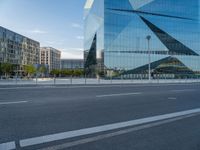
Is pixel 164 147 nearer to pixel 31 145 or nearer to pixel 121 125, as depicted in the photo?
pixel 121 125

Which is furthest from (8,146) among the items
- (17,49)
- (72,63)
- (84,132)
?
(72,63)

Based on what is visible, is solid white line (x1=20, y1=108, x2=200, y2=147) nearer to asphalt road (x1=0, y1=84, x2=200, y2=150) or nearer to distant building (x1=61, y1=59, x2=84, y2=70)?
asphalt road (x1=0, y1=84, x2=200, y2=150)

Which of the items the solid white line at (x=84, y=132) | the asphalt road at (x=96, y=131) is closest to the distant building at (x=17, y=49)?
the asphalt road at (x=96, y=131)

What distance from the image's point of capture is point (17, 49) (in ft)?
406

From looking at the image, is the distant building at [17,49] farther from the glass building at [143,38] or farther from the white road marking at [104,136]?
the white road marking at [104,136]

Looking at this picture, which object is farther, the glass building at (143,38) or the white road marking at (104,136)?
the glass building at (143,38)

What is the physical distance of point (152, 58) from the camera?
234ft

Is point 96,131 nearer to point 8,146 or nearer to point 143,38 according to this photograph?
point 8,146

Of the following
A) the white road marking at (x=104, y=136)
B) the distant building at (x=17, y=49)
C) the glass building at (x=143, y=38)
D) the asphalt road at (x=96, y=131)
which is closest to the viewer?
the white road marking at (x=104, y=136)

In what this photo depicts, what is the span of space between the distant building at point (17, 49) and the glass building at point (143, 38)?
48.9 metres

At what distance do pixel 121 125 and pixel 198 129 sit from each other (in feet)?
6.69

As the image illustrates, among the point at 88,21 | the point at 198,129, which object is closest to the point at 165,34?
the point at 88,21

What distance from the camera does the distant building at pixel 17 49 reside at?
108637 mm

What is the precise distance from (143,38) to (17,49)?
8002cm
